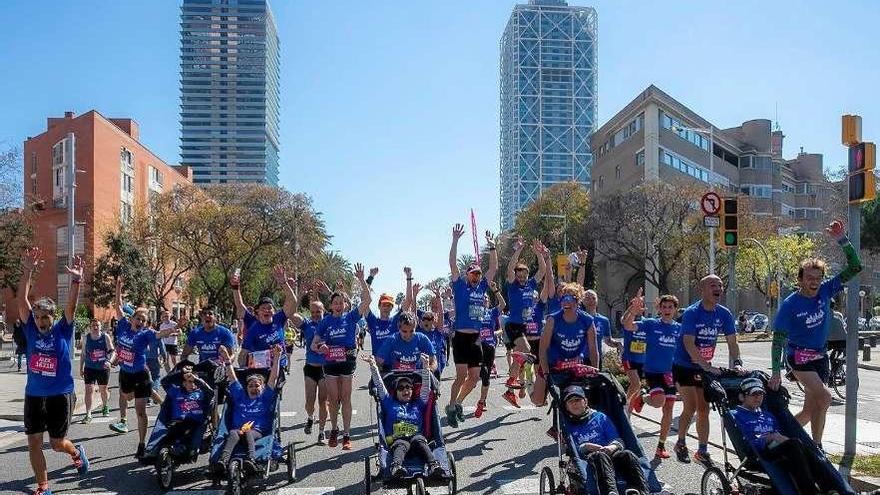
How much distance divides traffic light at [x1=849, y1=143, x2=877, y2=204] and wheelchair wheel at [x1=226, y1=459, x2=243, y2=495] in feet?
23.8

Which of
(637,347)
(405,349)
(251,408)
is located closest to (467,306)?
(405,349)

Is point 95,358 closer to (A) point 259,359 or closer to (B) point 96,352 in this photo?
(B) point 96,352

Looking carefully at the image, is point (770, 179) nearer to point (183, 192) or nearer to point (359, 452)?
point (183, 192)

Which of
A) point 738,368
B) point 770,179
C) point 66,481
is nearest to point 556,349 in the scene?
point 738,368

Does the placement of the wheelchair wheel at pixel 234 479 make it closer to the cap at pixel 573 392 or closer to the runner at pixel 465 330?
the cap at pixel 573 392

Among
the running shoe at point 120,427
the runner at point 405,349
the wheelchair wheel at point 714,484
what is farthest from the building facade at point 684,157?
the wheelchair wheel at point 714,484

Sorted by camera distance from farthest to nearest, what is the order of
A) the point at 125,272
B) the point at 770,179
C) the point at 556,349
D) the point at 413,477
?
the point at 770,179 < the point at 125,272 < the point at 556,349 < the point at 413,477

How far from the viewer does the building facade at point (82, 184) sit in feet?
194

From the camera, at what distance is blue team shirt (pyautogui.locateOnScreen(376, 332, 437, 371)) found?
9.02 meters

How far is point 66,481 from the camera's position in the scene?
27.9ft

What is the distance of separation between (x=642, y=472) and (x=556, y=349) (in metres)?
2.28

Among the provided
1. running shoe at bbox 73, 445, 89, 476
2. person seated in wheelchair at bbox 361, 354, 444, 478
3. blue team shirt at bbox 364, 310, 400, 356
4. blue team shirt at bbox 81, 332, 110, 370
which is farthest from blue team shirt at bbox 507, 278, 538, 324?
blue team shirt at bbox 81, 332, 110, 370

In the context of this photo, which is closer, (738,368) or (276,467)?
(738,368)

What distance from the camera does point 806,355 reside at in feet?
25.9
